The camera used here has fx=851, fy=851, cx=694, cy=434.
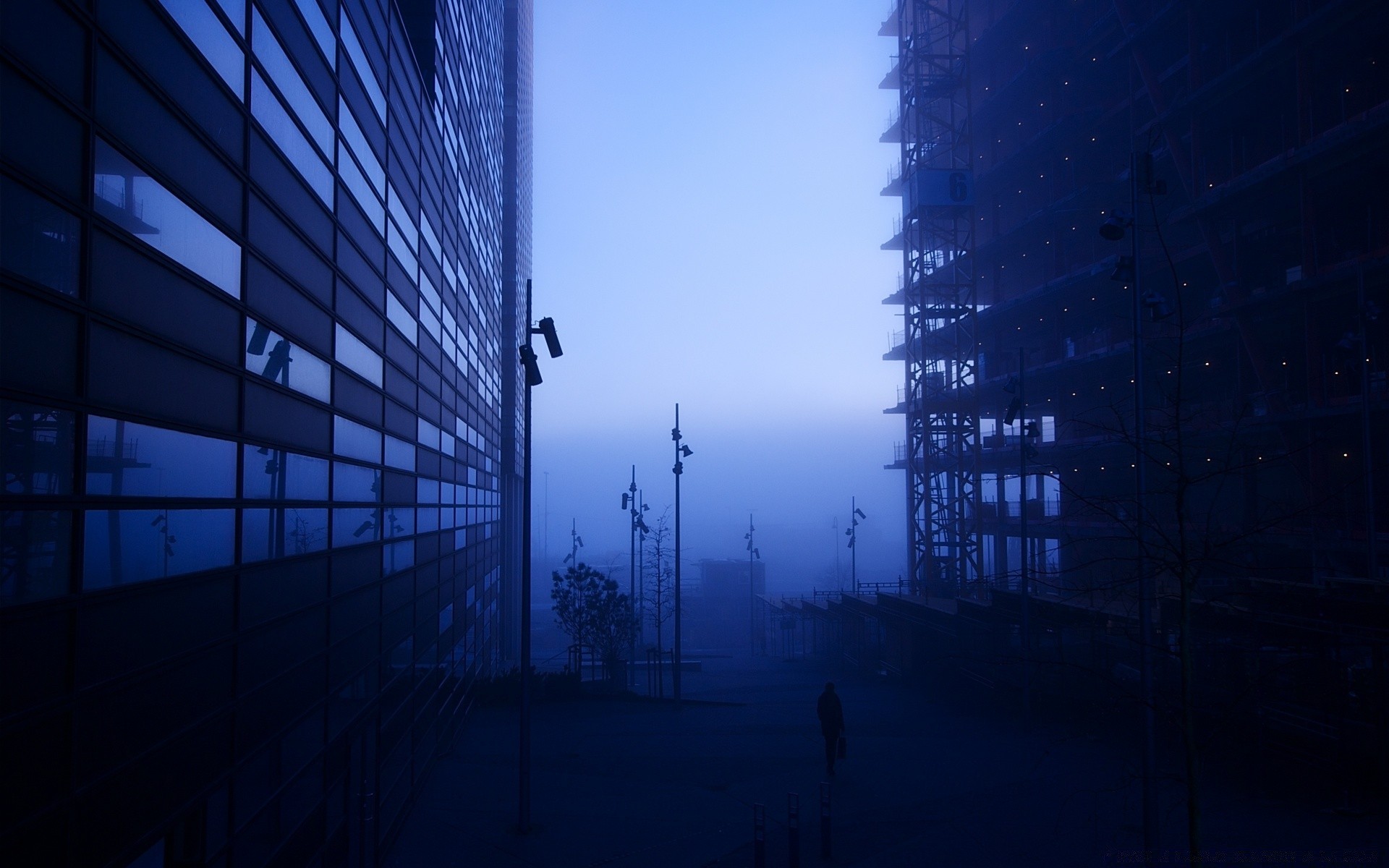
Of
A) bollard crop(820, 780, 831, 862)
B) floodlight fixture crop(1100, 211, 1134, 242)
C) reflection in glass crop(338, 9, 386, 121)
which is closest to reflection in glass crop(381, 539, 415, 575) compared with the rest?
reflection in glass crop(338, 9, 386, 121)

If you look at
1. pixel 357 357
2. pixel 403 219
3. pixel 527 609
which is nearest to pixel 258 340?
pixel 357 357

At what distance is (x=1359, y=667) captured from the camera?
43.7 ft

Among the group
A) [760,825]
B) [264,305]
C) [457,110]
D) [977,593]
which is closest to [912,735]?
[760,825]

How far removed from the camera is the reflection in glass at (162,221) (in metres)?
5.21

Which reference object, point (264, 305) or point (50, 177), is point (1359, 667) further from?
point (50, 177)

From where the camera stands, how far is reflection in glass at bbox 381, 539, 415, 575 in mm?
13211

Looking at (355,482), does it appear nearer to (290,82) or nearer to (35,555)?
(290,82)

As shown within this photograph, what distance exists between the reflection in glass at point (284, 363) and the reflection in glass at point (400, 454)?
3.67 m

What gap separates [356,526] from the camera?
1153 centimetres

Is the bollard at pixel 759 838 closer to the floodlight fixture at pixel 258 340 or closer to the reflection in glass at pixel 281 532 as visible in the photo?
the reflection in glass at pixel 281 532

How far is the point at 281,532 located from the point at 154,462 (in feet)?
9.11

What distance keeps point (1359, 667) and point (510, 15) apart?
4597cm

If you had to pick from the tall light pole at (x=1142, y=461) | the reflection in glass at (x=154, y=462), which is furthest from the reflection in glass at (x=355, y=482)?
the tall light pole at (x=1142, y=461)

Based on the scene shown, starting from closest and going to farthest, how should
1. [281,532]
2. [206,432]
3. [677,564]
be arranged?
1. [206,432]
2. [281,532]
3. [677,564]
